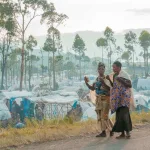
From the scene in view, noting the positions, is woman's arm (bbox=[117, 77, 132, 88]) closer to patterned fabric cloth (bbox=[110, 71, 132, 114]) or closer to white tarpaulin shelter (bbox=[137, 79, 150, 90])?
patterned fabric cloth (bbox=[110, 71, 132, 114])

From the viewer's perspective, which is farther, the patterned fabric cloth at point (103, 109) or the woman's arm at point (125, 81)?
the patterned fabric cloth at point (103, 109)

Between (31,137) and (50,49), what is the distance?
3394 cm

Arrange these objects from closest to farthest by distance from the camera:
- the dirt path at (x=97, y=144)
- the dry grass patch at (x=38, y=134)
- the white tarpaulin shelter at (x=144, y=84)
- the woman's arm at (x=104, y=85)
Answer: the dirt path at (x=97, y=144) → the dry grass patch at (x=38, y=134) → the woman's arm at (x=104, y=85) → the white tarpaulin shelter at (x=144, y=84)

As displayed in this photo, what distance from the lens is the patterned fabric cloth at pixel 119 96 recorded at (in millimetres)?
5215

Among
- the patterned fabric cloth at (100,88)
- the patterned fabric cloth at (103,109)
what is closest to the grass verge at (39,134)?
the patterned fabric cloth at (103,109)

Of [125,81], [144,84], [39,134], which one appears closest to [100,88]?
[125,81]

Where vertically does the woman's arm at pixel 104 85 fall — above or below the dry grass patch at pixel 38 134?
above

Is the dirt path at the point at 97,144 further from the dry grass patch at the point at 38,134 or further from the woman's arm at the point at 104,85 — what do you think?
the woman's arm at the point at 104,85

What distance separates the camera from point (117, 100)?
5.21m

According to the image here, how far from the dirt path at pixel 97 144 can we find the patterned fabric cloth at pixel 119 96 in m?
0.53

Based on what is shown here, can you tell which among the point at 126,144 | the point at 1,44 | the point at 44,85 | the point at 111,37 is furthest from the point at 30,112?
the point at 111,37

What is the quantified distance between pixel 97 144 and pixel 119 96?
2.97 ft

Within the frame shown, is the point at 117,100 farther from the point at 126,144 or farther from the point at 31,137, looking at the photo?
the point at 31,137

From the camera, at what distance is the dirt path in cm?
447
